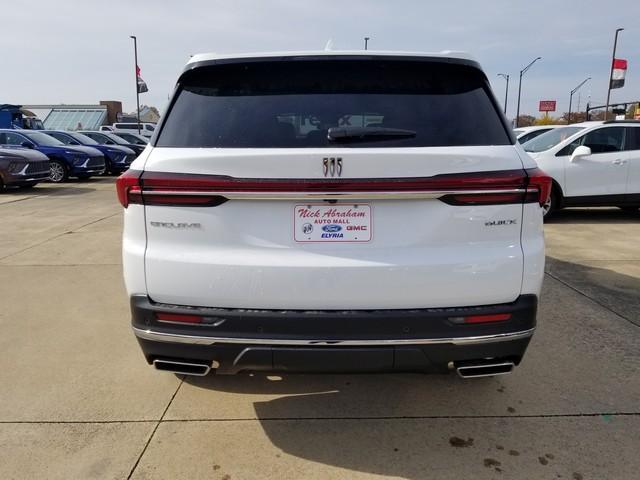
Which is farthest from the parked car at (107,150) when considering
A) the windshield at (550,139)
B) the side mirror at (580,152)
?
the side mirror at (580,152)

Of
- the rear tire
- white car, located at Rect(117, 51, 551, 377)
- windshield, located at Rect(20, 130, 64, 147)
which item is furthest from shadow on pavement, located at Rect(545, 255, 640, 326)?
windshield, located at Rect(20, 130, 64, 147)

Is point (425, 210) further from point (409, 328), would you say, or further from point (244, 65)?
point (244, 65)

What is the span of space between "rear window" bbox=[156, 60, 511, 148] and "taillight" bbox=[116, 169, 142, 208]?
21 centimetres

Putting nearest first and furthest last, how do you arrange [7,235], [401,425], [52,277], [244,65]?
[244,65]
[401,425]
[52,277]
[7,235]

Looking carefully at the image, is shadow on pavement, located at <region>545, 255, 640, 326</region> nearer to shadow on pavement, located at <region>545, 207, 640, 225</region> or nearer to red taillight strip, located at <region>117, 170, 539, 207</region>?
red taillight strip, located at <region>117, 170, 539, 207</region>

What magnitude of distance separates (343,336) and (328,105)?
3.56 ft

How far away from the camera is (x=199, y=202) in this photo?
226 cm

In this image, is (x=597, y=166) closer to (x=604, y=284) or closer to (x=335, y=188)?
(x=604, y=284)

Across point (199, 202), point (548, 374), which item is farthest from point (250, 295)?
point (548, 374)

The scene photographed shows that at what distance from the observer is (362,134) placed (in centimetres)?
229

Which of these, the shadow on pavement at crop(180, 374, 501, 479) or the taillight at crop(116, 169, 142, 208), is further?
the shadow on pavement at crop(180, 374, 501, 479)

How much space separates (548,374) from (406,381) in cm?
94

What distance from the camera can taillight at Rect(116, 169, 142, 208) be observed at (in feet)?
7.57

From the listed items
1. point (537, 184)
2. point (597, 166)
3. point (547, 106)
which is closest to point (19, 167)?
point (597, 166)
